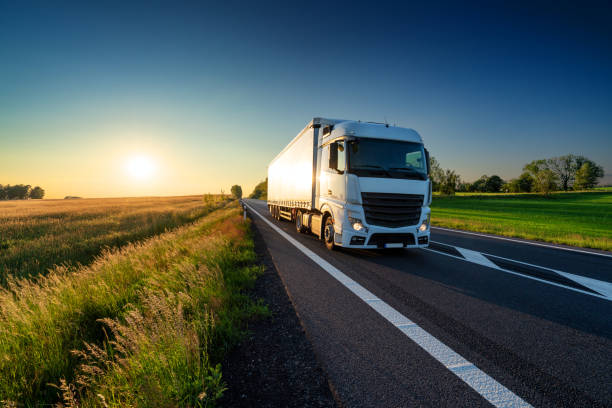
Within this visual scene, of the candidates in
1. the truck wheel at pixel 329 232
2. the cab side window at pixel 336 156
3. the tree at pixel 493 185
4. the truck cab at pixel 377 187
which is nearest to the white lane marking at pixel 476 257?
the truck cab at pixel 377 187

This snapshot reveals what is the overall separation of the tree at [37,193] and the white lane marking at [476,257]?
145 metres

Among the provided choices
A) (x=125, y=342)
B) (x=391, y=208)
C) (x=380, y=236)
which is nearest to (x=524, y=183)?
(x=391, y=208)

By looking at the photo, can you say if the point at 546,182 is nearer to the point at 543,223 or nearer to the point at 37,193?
the point at 543,223

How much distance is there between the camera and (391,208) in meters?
5.73

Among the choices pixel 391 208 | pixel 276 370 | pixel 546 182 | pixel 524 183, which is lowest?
pixel 276 370

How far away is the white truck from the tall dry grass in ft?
8.52

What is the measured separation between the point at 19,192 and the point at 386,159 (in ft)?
463

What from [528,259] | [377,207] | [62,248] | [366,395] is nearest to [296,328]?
[366,395]

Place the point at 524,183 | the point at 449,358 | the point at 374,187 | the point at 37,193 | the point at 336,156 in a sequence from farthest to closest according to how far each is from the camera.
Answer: the point at 37,193 → the point at 524,183 → the point at 336,156 → the point at 374,187 → the point at 449,358

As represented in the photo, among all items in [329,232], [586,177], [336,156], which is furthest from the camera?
[586,177]

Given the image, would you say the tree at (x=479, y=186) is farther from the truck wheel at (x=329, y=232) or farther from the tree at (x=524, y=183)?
the truck wheel at (x=329, y=232)

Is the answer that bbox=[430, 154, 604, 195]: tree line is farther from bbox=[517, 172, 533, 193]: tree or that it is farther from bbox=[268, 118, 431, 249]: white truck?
bbox=[268, 118, 431, 249]: white truck

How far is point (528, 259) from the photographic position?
19.0 feet

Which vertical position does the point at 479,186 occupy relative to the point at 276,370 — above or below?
above
